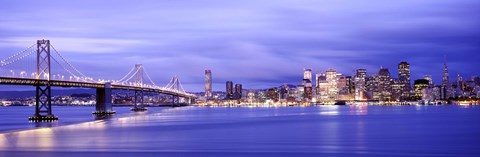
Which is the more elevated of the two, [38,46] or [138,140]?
[38,46]

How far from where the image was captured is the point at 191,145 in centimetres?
3800

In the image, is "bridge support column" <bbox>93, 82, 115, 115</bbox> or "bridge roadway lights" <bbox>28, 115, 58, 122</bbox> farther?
"bridge support column" <bbox>93, 82, 115, 115</bbox>

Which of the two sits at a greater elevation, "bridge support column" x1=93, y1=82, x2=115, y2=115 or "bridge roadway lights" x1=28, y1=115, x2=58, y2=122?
"bridge support column" x1=93, y1=82, x2=115, y2=115

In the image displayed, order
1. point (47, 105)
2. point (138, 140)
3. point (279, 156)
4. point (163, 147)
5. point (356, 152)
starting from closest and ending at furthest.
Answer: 1. point (279, 156)
2. point (356, 152)
3. point (163, 147)
4. point (138, 140)
5. point (47, 105)

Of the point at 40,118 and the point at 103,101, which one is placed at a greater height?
the point at 103,101

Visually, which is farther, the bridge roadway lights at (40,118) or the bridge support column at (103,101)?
the bridge support column at (103,101)

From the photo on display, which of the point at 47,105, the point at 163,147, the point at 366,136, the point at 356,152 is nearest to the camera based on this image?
the point at 356,152

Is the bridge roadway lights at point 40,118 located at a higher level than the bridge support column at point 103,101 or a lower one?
lower

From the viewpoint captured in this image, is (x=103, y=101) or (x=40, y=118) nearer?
(x=40, y=118)

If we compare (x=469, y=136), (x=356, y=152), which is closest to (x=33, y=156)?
(x=356, y=152)

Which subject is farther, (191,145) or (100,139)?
(100,139)

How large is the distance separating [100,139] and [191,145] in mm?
7051

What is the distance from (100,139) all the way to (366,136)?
16.9 meters

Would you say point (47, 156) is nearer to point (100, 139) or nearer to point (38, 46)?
point (100, 139)
